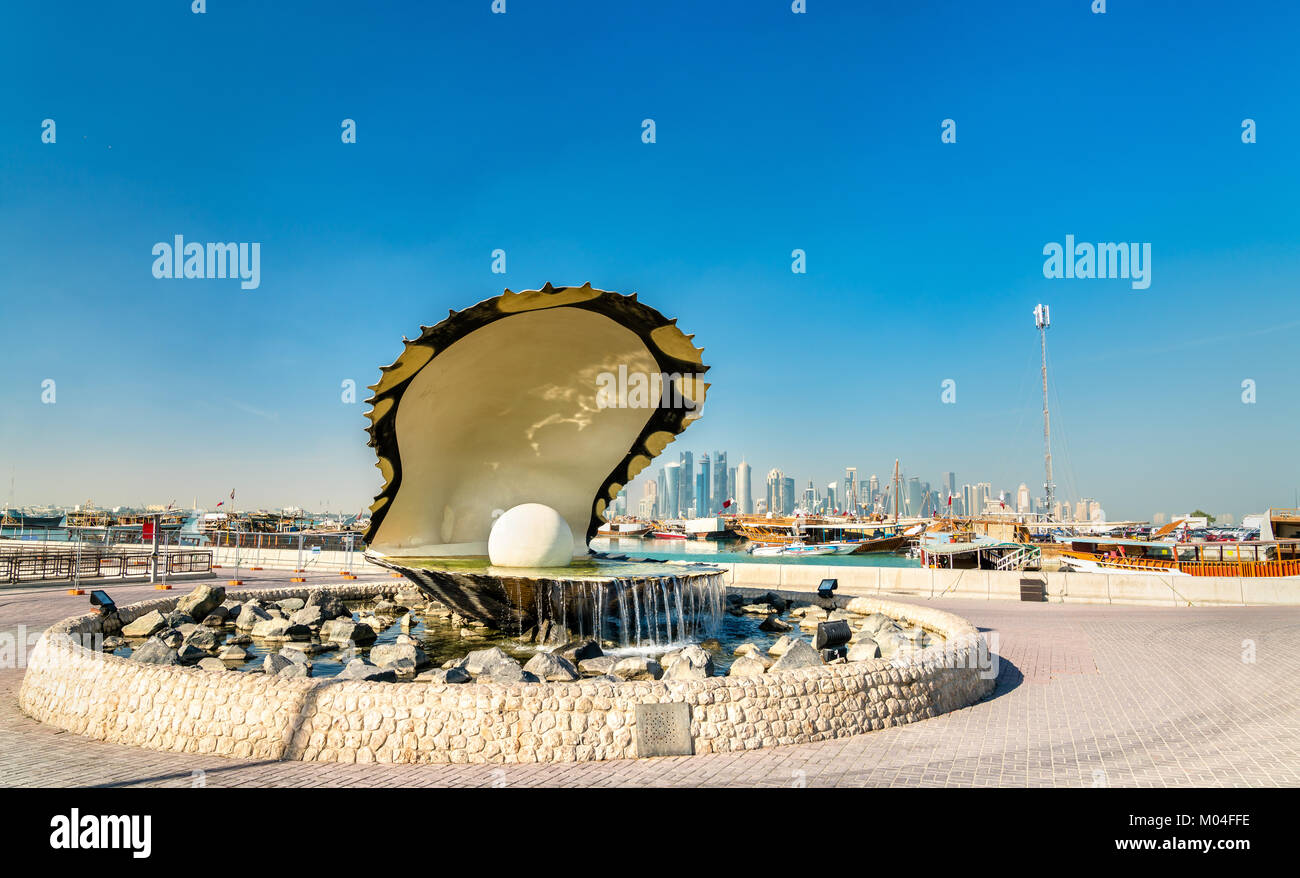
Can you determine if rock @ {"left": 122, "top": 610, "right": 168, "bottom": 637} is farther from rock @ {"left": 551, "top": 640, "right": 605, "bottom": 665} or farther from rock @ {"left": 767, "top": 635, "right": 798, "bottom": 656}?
rock @ {"left": 767, "top": 635, "right": 798, "bottom": 656}

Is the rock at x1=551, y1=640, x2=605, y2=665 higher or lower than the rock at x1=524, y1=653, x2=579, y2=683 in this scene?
lower

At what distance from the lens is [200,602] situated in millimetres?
14195

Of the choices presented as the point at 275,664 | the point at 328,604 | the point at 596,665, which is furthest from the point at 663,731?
the point at 328,604

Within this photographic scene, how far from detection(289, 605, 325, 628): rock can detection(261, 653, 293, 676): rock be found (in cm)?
429

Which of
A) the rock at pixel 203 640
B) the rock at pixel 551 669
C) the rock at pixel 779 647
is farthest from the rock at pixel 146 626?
the rock at pixel 779 647

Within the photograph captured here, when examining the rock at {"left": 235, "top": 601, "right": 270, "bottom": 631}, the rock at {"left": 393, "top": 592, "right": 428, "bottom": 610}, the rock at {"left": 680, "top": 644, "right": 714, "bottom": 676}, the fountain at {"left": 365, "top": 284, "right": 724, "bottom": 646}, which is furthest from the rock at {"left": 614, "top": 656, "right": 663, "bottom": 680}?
the rock at {"left": 393, "top": 592, "right": 428, "bottom": 610}

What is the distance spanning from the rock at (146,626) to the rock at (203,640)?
137 cm

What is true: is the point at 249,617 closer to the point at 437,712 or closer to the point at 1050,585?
the point at 437,712

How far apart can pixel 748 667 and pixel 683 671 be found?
848mm

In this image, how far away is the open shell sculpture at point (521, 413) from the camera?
14.4 meters

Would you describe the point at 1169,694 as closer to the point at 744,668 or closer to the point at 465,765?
the point at 744,668

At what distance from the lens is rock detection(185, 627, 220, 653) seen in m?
11.2

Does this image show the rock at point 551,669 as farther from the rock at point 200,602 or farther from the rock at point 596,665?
the rock at point 200,602

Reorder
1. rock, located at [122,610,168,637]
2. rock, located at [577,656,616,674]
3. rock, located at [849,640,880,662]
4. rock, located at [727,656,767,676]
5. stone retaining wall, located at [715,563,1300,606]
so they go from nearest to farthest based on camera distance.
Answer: rock, located at [727,656,767,676]
rock, located at [577,656,616,674]
rock, located at [849,640,880,662]
rock, located at [122,610,168,637]
stone retaining wall, located at [715,563,1300,606]
